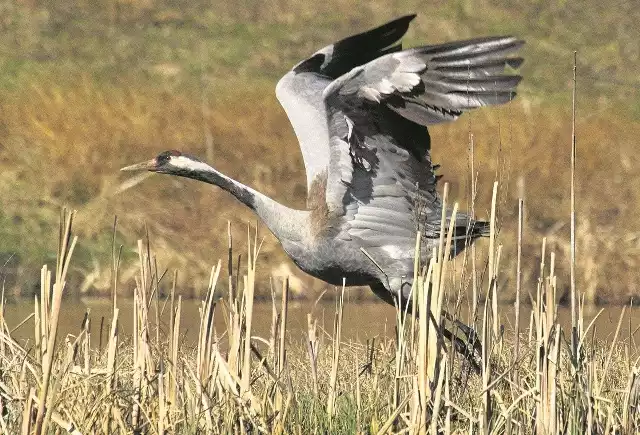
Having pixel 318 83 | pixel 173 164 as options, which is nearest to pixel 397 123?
pixel 318 83

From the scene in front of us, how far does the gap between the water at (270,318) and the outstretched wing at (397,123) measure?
52.4 inches

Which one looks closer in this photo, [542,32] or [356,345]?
[356,345]

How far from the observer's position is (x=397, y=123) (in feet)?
20.2

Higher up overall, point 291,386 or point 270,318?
point 270,318

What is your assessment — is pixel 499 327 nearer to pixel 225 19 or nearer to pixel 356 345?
pixel 356 345

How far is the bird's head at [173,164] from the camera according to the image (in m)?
6.39

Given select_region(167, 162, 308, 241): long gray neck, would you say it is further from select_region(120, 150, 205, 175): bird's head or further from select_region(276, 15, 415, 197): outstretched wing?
select_region(276, 15, 415, 197): outstretched wing

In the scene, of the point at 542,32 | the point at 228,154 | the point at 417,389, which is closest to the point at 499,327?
the point at 417,389

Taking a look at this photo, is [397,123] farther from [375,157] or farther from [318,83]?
[318,83]

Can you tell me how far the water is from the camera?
8242mm

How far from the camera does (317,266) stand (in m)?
6.39

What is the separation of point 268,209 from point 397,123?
2.12 ft

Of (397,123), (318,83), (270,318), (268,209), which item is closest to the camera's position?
(397,123)

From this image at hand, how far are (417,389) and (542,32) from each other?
11.4 meters
